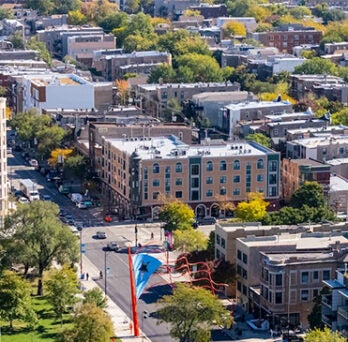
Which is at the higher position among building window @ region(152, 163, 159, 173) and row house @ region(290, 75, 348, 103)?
building window @ region(152, 163, 159, 173)

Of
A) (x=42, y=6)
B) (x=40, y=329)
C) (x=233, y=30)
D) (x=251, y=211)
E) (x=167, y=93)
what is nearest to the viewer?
(x=40, y=329)

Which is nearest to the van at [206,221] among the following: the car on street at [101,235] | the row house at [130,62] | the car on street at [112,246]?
Result: the car on street at [101,235]

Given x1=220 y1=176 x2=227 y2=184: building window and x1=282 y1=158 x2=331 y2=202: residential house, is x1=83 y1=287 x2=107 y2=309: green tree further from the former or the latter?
x1=282 y1=158 x2=331 y2=202: residential house

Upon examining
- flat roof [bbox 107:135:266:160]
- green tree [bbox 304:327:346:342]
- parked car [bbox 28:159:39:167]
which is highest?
flat roof [bbox 107:135:266:160]

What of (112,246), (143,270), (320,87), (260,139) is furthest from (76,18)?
(143,270)

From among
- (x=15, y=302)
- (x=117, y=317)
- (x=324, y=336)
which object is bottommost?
(x=117, y=317)

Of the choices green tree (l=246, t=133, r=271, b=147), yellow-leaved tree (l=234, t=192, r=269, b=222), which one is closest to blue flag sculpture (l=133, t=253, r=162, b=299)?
yellow-leaved tree (l=234, t=192, r=269, b=222)

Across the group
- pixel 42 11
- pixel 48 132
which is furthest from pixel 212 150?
pixel 42 11

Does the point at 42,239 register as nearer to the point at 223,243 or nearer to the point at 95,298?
the point at 95,298
